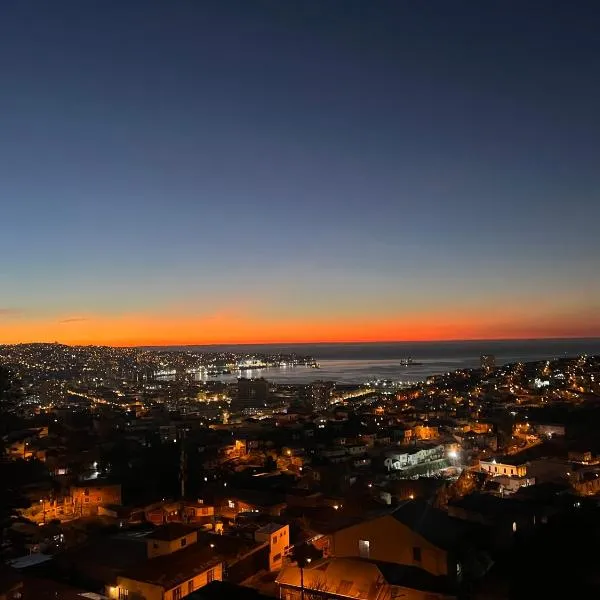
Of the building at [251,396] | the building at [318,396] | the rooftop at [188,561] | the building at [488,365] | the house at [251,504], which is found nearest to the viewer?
the rooftop at [188,561]

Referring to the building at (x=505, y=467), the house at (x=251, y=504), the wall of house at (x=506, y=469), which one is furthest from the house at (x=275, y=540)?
the wall of house at (x=506, y=469)

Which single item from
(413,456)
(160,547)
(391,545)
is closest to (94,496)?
(160,547)

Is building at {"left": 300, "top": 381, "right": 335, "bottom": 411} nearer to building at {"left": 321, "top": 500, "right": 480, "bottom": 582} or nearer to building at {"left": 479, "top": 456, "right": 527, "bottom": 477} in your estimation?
building at {"left": 479, "top": 456, "right": 527, "bottom": 477}

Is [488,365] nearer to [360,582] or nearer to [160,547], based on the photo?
[160,547]

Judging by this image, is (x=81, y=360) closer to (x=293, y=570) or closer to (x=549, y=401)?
(x=549, y=401)

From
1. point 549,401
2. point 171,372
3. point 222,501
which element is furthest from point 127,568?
point 171,372

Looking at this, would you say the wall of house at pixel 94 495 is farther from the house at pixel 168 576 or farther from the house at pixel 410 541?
the house at pixel 410 541
